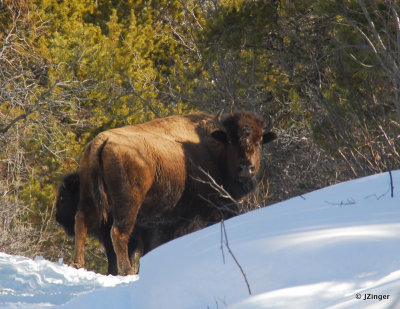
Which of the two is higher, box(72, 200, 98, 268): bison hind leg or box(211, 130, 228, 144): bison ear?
box(211, 130, 228, 144): bison ear

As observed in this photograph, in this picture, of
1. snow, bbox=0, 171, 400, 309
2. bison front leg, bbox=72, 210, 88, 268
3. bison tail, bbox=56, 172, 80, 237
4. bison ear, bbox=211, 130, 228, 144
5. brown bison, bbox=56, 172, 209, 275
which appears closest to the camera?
snow, bbox=0, 171, 400, 309

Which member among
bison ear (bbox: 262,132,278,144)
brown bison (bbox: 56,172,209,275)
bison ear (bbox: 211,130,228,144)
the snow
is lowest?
brown bison (bbox: 56,172,209,275)

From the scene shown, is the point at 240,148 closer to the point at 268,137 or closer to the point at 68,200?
the point at 268,137

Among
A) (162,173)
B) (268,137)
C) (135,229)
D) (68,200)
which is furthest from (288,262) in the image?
(68,200)

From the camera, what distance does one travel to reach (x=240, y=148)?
9.69 metres

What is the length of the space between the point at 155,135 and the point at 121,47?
12.4 meters

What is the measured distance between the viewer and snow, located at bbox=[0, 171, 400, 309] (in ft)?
10.7

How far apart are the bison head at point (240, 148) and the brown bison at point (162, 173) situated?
0.01 metres

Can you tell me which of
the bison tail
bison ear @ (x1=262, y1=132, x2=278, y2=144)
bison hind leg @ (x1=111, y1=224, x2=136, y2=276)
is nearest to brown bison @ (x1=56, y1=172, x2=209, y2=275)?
the bison tail

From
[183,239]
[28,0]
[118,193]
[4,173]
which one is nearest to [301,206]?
[183,239]

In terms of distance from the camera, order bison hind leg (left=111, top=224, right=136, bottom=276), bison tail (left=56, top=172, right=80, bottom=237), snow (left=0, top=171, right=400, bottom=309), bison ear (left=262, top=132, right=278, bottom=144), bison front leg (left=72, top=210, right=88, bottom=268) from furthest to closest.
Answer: bison ear (left=262, top=132, right=278, bottom=144), bison tail (left=56, top=172, right=80, bottom=237), bison front leg (left=72, top=210, right=88, bottom=268), bison hind leg (left=111, top=224, right=136, bottom=276), snow (left=0, top=171, right=400, bottom=309)

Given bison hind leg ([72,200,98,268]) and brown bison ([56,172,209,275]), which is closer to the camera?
bison hind leg ([72,200,98,268])

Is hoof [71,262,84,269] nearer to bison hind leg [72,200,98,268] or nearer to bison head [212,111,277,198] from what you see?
bison hind leg [72,200,98,268]

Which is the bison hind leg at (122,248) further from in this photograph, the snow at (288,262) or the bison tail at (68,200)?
the snow at (288,262)
